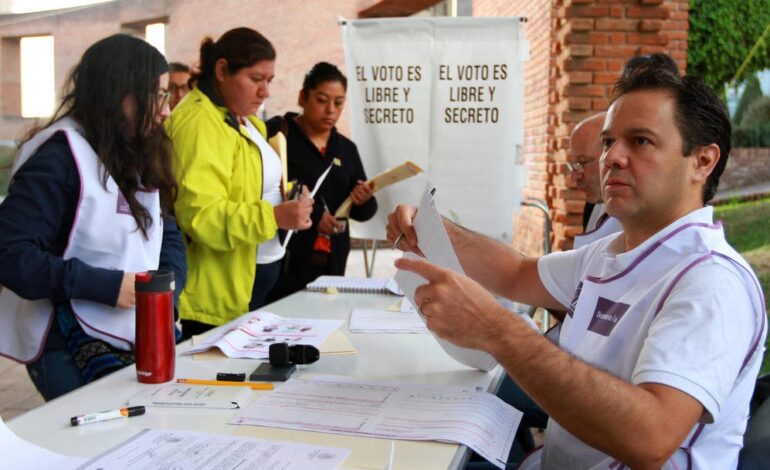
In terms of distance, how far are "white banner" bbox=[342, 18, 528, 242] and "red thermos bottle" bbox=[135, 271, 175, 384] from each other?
285 centimetres

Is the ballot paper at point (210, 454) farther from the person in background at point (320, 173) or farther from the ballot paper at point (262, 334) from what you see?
the person in background at point (320, 173)

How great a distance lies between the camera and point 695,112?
1.45 m

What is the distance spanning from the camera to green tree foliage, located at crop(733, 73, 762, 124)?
727cm

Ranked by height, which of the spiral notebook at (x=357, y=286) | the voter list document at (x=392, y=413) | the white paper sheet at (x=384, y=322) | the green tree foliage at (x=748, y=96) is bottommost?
the voter list document at (x=392, y=413)

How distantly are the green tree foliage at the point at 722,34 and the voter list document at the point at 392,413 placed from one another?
322 inches

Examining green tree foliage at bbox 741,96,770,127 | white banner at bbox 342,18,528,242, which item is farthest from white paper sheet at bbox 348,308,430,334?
green tree foliage at bbox 741,96,770,127

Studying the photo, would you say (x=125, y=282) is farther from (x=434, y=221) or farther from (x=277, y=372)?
(x=434, y=221)

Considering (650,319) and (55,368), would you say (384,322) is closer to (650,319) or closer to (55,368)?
(55,368)

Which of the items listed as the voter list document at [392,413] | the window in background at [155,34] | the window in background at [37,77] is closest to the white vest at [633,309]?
the voter list document at [392,413]

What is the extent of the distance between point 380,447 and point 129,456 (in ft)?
1.36

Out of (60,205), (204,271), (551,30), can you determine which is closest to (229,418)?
(60,205)

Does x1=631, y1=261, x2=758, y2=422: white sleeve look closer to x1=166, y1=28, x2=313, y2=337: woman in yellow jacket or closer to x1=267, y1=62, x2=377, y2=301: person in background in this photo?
x1=166, y1=28, x2=313, y2=337: woman in yellow jacket

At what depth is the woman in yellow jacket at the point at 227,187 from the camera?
2.60m

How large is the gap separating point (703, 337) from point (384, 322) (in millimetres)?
1175
